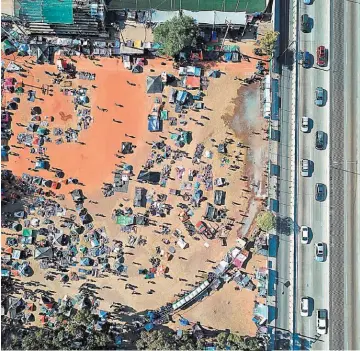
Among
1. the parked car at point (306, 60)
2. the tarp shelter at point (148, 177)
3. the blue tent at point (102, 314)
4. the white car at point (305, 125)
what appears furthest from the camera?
the tarp shelter at point (148, 177)

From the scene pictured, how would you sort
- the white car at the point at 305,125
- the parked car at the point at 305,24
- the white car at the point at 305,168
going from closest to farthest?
the white car at the point at 305,168 → the white car at the point at 305,125 → the parked car at the point at 305,24

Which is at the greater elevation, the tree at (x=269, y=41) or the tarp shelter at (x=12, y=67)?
the tree at (x=269, y=41)

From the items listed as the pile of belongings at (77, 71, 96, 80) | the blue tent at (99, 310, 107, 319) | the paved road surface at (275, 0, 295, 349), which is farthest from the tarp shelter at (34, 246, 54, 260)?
the paved road surface at (275, 0, 295, 349)

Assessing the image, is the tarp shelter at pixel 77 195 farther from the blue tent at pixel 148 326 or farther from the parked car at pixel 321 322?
the parked car at pixel 321 322

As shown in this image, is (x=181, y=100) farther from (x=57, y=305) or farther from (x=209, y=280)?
(x=57, y=305)

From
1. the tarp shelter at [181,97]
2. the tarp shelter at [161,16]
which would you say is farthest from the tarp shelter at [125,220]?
the tarp shelter at [161,16]

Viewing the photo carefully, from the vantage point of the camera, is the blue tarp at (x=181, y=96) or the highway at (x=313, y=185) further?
the blue tarp at (x=181, y=96)

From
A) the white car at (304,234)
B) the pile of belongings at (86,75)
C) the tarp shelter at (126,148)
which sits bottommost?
the white car at (304,234)
